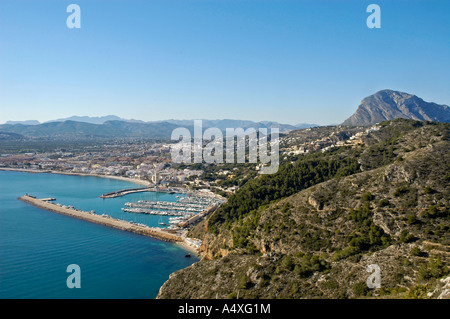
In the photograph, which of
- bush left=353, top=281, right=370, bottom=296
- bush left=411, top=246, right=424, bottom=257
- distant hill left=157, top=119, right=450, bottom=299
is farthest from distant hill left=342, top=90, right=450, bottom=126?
bush left=353, top=281, right=370, bottom=296

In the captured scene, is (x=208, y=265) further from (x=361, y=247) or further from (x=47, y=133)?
(x=47, y=133)

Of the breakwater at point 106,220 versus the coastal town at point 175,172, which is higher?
the coastal town at point 175,172

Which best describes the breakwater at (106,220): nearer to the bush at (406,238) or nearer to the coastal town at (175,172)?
the coastal town at (175,172)

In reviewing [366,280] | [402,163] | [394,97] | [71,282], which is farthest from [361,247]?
[394,97]

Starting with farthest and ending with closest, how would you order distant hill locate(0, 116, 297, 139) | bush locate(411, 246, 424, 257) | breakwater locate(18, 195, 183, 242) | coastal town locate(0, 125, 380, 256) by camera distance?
distant hill locate(0, 116, 297, 139)
coastal town locate(0, 125, 380, 256)
breakwater locate(18, 195, 183, 242)
bush locate(411, 246, 424, 257)

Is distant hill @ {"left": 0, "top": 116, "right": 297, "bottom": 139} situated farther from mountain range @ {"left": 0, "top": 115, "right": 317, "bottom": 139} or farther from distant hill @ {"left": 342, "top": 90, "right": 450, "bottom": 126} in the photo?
distant hill @ {"left": 342, "top": 90, "right": 450, "bottom": 126}

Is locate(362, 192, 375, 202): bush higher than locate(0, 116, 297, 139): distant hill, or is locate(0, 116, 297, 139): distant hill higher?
locate(0, 116, 297, 139): distant hill

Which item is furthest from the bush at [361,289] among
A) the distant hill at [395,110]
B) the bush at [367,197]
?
the distant hill at [395,110]
